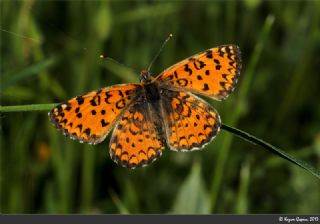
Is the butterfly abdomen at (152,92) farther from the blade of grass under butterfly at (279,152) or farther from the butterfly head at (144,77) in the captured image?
the blade of grass under butterfly at (279,152)

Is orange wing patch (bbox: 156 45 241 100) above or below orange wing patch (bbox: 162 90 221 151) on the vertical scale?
above

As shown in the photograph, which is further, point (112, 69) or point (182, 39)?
point (182, 39)

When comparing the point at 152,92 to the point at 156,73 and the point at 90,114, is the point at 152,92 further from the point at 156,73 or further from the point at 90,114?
the point at 156,73

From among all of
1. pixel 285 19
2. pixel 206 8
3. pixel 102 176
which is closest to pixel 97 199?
pixel 102 176

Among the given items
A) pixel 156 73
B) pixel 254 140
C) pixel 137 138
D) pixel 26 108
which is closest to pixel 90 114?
pixel 137 138

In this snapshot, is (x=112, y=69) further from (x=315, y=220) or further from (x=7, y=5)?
(x=315, y=220)

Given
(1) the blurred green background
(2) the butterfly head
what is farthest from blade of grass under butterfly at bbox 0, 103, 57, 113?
(1) the blurred green background

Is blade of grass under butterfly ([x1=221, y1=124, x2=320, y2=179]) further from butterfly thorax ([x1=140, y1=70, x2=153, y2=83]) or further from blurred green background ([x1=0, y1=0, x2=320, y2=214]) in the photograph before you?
blurred green background ([x1=0, y1=0, x2=320, y2=214])
